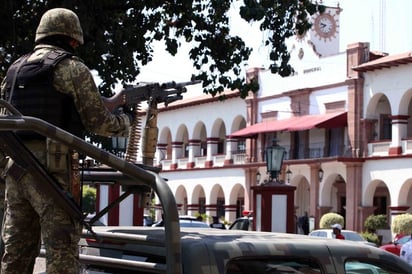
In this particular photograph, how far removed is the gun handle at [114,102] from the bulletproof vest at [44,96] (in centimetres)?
24

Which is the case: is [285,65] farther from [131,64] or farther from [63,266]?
[63,266]

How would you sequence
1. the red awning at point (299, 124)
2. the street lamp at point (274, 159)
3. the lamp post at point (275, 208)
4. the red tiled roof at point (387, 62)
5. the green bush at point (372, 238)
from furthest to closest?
the red awning at point (299, 124) → the red tiled roof at point (387, 62) → the green bush at point (372, 238) → the street lamp at point (274, 159) → the lamp post at point (275, 208)

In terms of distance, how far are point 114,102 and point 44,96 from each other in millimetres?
436

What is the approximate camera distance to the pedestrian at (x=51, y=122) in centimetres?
362

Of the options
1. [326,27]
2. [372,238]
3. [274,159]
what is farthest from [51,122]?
[326,27]

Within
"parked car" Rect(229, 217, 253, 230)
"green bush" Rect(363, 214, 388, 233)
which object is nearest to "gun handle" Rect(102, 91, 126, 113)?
"parked car" Rect(229, 217, 253, 230)

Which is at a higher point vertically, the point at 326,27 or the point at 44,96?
the point at 326,27

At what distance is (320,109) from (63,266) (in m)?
38.2

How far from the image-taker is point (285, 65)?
12828 mm

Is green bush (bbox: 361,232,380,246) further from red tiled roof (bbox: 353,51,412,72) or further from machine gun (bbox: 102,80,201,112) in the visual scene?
machine gun (bbox: 102,80,201,112)

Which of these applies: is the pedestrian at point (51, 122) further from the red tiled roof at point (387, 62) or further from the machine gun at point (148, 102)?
the red tiled roof at point (387, 62)

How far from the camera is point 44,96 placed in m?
3.75

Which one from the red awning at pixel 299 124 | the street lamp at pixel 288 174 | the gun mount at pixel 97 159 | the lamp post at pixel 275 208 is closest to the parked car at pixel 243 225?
the lamp post at pixel 275 208

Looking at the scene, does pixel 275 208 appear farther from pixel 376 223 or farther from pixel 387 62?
pixel 387 62
